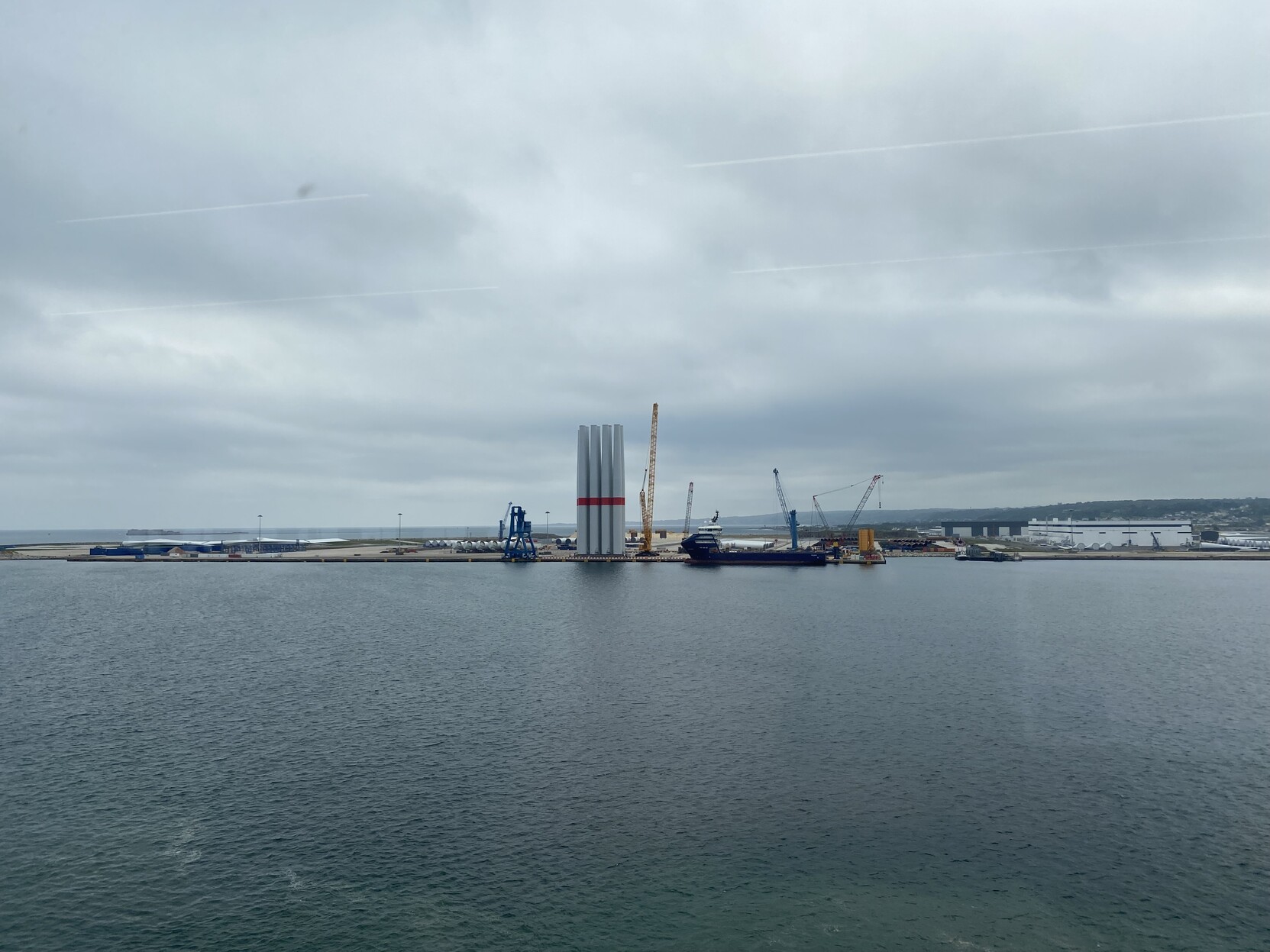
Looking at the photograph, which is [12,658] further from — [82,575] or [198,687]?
[82,575]

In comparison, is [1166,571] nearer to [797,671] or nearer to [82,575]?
[797,671]

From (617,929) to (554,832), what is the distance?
812cm

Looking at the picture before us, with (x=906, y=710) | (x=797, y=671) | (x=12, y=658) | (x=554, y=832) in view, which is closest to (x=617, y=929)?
(x=554, y=832)

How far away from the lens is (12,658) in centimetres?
7569

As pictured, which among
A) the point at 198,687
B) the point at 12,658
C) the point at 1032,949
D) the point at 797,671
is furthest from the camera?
the point at 12,658

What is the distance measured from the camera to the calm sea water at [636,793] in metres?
27.9

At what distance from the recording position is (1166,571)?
19600 centimetres

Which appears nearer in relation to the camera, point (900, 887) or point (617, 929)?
point (617, 929)

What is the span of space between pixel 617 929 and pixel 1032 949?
14.6m

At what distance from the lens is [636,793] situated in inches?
1545

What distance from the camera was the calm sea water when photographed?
91.6 feet

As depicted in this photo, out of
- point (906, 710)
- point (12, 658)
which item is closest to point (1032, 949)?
point (906, 710)

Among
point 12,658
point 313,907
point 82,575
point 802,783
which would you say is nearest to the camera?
point 313,907

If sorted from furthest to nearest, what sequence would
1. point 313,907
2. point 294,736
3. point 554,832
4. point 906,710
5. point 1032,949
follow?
point 906,710 < point 294,736 < point 554,832 < point 313,907 < point 1032,949
